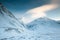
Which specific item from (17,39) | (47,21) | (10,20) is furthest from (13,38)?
(47,21)

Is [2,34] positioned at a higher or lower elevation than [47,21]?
lower

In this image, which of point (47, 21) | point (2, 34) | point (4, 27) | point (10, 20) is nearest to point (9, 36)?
point (2, 34)

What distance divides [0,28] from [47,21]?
77.4m

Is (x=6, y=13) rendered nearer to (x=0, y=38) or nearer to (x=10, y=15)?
(x=10, y=15)

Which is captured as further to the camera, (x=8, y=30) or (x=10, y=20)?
(x=10, y=20)

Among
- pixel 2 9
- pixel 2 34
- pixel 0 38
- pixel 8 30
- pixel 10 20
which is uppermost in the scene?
pixel 2 9

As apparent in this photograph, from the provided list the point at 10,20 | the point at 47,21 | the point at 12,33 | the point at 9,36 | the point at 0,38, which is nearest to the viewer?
the point at 0,38

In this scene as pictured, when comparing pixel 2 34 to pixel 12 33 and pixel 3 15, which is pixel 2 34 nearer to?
pixel 12 33

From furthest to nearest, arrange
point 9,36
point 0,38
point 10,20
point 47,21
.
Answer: point 47,21
point 10,20
point 9,36
point 0,38

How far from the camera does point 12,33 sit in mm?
59188

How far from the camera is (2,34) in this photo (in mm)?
56375

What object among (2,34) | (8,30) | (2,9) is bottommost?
(2,34)

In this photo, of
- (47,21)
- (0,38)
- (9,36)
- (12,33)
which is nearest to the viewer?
(0,38)

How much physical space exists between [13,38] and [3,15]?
2251cm
